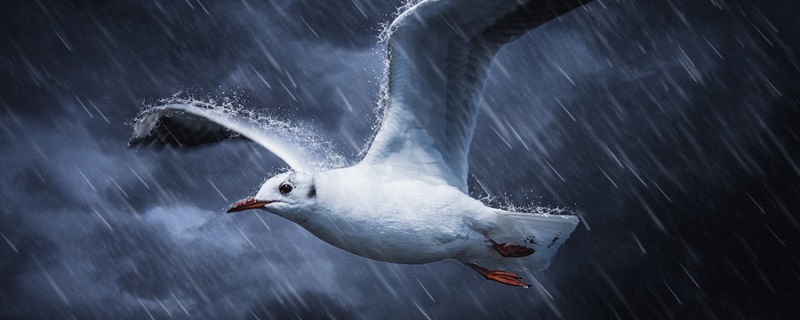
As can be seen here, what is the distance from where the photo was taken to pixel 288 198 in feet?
17.6

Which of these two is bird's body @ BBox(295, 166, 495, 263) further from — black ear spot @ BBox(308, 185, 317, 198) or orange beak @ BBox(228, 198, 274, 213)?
orange beak @ BBox(228, 198, 274, 213)

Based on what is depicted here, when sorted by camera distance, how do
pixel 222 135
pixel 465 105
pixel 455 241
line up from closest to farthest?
pixel 455 241 < pixel 465 105 < pixel 222 135

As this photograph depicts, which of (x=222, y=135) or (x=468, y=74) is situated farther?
(x=222, y=135)

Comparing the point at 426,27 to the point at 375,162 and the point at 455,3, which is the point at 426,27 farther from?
the point at 375,162

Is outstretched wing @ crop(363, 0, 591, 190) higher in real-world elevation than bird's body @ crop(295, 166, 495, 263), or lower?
higher

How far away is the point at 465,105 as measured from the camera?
20.3 ft

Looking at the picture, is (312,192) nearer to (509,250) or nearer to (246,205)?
(246,205)

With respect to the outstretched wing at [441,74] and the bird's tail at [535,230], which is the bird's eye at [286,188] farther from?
the bird's tail at [535,230]

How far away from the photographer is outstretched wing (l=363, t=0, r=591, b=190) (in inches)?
215

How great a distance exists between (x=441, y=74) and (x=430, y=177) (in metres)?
0.95

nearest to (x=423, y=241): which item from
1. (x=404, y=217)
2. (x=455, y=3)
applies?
(x=404, y=217)

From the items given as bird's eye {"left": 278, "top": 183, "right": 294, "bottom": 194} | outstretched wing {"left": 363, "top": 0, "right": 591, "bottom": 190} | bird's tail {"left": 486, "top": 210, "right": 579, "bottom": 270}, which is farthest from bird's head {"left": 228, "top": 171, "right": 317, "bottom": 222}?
bird's tail {"left": 486, "top": 210, "right": 579, "bottom": 270}

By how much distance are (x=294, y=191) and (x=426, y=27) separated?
158cm

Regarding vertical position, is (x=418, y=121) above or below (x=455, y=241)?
above
